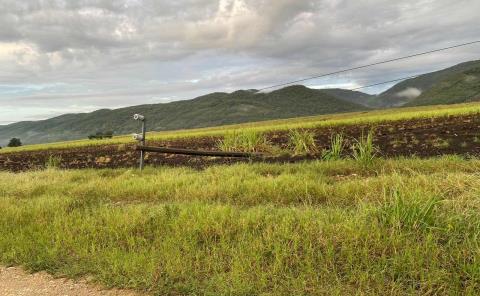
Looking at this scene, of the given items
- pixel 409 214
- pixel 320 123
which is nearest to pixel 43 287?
pixel 409 214

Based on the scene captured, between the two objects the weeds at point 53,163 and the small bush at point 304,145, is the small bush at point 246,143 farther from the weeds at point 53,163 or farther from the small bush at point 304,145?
the weeds at point 53,163

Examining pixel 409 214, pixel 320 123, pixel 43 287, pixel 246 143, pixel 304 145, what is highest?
pixel 320 123

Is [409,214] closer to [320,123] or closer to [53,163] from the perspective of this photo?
[53,163]

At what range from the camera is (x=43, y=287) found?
4914 millimetres

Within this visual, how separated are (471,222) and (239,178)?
234 inches

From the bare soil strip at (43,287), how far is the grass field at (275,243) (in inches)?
5.7

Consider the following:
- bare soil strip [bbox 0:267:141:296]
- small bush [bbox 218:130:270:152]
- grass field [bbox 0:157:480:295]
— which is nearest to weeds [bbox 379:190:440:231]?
grass field [bbox 0:157:480:295]

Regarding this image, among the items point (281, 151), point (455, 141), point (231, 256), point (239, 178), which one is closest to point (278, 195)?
point (239, 178)

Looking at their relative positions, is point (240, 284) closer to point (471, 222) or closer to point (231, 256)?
point (231, 256)

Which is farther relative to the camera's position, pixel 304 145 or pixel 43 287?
pixel 304 145

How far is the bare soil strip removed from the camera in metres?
4.67

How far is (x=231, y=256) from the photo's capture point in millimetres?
5234

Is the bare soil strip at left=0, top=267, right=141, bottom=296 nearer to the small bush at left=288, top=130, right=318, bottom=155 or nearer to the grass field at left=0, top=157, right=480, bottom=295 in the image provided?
the grass field at left=0, top=157, right=480, bottom=295

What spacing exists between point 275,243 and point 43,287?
9.70 feet
